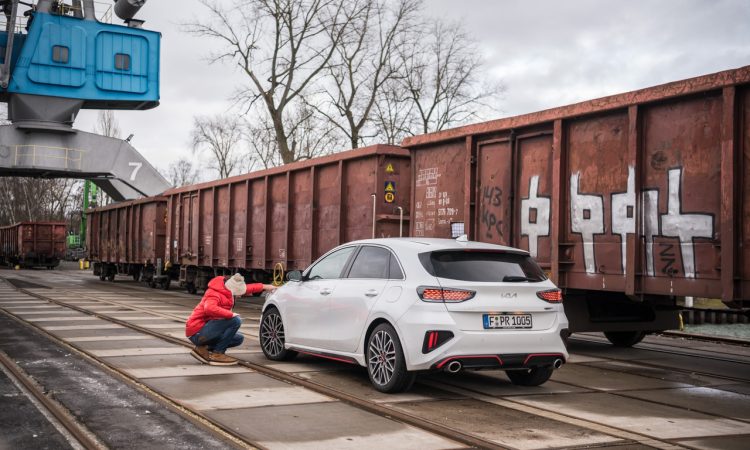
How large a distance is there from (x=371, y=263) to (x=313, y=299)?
92 cm

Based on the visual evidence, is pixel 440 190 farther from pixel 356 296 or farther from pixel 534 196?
pixel 356 296

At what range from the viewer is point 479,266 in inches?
278

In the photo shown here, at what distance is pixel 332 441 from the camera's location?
5.20 meters

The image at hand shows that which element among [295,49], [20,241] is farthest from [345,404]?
[20,241]

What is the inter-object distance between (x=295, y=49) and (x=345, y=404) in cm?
3289

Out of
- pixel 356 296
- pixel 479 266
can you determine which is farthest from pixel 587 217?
pixel 356 296

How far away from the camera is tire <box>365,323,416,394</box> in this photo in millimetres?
6789

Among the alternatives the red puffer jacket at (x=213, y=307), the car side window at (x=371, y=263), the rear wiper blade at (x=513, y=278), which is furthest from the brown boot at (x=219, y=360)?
the rear wiper blade at (x=513, y=278)

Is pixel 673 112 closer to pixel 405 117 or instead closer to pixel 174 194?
pixel 174 194

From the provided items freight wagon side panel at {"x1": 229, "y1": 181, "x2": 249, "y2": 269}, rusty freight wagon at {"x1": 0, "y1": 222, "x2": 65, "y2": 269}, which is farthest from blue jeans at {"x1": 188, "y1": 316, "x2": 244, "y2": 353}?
rusty freight wagon at {"x1": 0, "y1": 222, "x2": 65, "y2": 269}

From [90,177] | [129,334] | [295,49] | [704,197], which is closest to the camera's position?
[704,197]

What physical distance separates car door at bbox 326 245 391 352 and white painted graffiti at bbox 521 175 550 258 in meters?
3.41

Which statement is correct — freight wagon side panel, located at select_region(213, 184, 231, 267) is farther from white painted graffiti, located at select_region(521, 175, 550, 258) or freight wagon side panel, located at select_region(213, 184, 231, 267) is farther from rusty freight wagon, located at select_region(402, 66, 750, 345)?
white painted graffiti, located at select_region(521, 175, 550, 258)

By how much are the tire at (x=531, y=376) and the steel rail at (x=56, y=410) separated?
14.0ft
